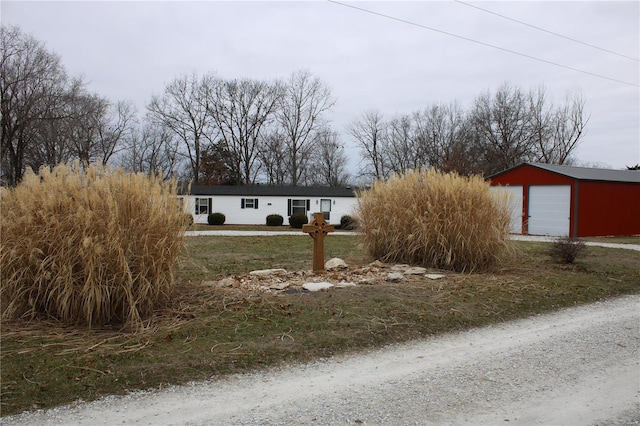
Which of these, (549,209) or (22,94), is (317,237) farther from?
(22,94)

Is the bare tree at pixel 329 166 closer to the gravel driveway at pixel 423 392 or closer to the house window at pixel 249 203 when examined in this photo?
the house window at pixel 249 203

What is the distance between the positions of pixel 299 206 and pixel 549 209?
1538 cm

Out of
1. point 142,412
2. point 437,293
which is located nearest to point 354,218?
point 437,293

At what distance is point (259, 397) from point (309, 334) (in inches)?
50.2

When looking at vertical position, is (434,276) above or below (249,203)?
below

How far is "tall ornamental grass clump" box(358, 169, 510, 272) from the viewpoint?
8016 millimetres

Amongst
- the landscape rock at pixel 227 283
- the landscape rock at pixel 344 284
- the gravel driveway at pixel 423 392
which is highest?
the landscape rock at pixel 227 283

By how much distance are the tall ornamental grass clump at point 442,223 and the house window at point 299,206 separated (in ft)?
71.9

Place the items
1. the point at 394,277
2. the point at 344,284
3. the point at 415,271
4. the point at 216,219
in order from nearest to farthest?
the point at 344,284 < the point at 394,277 < the point at 415,271 < the point at 216,219

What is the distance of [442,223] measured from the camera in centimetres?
809

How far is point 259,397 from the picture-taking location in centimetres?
334

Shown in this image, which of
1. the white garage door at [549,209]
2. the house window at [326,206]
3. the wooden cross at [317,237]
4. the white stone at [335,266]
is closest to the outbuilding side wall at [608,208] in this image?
the white garage door at [549,209]

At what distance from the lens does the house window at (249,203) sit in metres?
30.6

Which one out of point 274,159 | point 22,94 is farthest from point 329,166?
point 22,94
